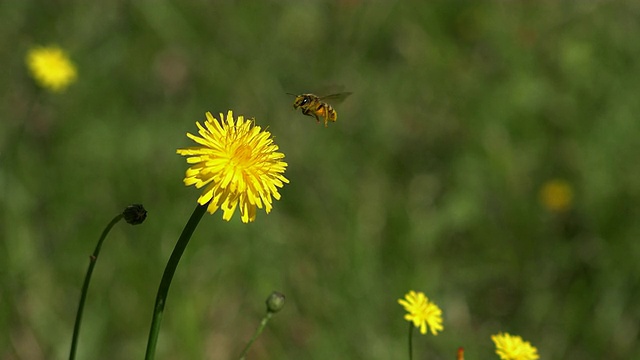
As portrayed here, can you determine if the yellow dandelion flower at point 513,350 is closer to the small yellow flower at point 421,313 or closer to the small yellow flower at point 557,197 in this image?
the small yellow flower at point 421,313

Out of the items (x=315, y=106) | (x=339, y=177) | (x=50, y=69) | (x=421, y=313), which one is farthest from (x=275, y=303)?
(x=50, y=69)

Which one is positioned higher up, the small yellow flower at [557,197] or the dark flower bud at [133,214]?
the small yellow flower at [557,197]

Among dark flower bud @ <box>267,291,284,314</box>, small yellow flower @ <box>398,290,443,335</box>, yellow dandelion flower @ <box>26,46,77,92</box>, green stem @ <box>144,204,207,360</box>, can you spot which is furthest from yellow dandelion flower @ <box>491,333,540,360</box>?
yellow dandelion flower @ <box>26,46,77,92</box>

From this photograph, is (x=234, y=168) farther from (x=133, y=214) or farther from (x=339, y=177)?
(x=339, y=177)

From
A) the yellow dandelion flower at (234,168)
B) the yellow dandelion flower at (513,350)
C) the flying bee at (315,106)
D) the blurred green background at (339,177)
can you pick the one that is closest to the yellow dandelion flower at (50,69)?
the blurred green background at (339,177)

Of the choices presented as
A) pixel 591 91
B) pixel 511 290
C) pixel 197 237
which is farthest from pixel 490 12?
pixel 197 237

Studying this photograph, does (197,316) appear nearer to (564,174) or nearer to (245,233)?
(245,233)
